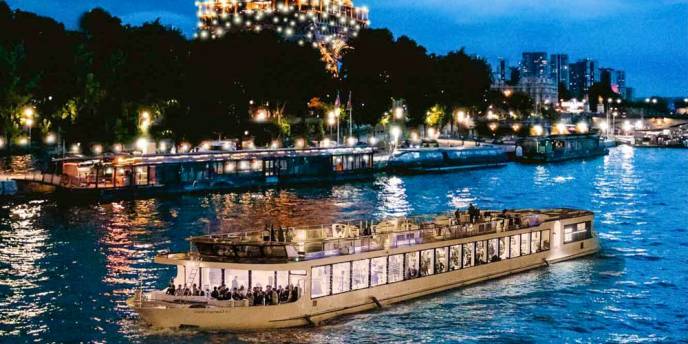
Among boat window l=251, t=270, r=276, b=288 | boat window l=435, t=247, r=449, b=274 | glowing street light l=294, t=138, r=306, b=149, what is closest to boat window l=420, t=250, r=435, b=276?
boat window l=435, t=247, r=449, b=274

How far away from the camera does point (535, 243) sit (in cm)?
3569

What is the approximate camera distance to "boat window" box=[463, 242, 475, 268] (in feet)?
106

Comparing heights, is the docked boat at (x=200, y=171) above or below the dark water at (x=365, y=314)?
above

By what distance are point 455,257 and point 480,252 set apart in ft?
4.91

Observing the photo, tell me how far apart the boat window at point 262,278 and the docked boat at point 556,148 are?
8643 cm

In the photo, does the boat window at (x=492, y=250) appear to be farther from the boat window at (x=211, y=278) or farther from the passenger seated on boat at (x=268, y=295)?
the boat window at (x=211, y=278)

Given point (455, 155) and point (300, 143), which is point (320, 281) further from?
point (300, 143)

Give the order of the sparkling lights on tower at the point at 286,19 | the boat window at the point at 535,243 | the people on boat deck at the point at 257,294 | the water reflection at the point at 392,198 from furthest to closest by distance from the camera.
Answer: the sparkling lights on tower at the point at 286,19, the water reflection at the point at 392,198, the boat window at the point at 535,243, the people on boat deck at the point at 257,294

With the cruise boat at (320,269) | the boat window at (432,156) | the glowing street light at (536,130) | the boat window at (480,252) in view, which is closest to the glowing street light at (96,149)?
the boat window at (432,156)

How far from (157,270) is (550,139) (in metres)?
87.4

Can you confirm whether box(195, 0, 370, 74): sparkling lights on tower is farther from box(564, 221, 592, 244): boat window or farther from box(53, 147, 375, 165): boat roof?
box(564, 221, 592, 244): boat window

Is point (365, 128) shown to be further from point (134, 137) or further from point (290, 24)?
point (290, 24)

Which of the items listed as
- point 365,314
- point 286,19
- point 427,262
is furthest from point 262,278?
point 286,19

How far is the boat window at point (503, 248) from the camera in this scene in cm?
3400
